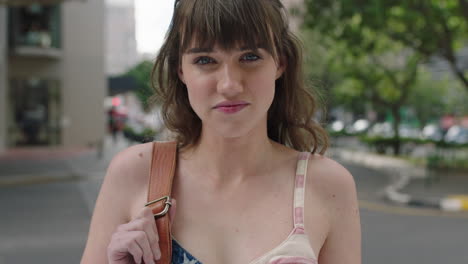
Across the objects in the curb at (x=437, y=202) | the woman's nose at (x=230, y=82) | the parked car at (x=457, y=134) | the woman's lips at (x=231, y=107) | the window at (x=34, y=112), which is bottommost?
the parked car at (x=457, y=134)

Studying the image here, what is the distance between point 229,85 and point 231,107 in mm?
62

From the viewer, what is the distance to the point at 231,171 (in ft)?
5.62

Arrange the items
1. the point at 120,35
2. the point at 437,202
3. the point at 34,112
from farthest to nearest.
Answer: the point at 120,35 → the point at 34,112 → the point at 437,202

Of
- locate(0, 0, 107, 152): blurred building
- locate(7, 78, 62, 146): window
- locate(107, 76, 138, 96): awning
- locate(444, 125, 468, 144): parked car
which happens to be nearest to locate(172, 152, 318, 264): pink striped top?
locate(0, 0, 107, 152): blurred building

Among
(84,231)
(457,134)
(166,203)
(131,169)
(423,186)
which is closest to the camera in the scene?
(166,203)

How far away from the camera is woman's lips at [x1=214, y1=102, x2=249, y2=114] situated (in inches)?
58.8

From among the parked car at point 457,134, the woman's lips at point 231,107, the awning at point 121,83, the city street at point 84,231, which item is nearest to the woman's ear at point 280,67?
the woman's lips at point 231,107

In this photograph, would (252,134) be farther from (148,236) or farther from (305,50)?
(148,236)

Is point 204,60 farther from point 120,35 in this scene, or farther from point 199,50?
→ point 120,35

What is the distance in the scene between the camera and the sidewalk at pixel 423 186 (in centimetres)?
1089

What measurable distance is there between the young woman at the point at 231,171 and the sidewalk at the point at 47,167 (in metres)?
13.2

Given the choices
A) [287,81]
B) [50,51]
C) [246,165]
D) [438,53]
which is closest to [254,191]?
[246,165]

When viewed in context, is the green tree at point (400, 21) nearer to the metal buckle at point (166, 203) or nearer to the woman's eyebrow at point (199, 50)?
the woman's eyebrow at point (199, 50)

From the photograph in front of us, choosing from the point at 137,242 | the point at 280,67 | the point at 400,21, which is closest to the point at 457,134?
the point at 400,21
